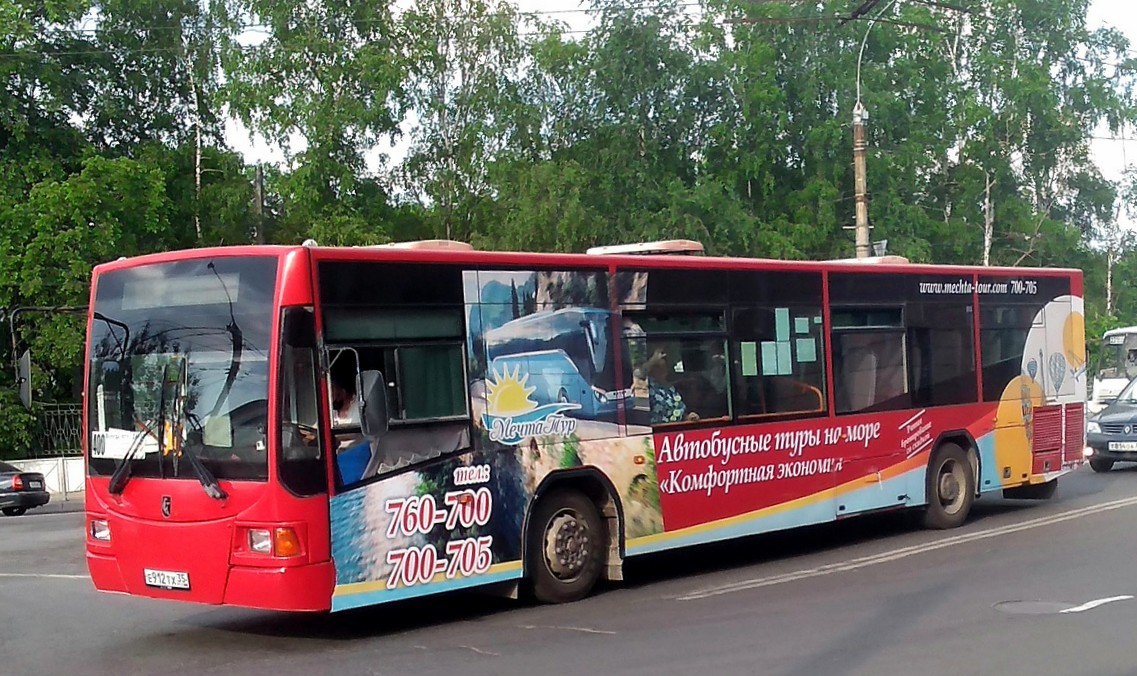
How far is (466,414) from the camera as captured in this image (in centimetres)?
1037

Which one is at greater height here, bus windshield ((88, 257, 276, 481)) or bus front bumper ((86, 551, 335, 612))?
bus windshield ((88, 257, 276, 481))

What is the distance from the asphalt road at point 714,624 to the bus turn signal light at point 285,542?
71 cm

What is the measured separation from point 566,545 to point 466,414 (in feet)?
5.04

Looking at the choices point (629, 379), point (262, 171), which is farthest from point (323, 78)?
point (629, 379)

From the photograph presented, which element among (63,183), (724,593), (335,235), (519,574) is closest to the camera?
(519,574)

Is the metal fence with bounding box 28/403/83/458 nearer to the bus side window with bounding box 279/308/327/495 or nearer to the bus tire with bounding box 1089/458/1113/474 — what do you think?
the bus tire with bounding box 1089/458/1113/474

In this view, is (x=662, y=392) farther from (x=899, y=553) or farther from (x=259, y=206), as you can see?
(x=259, y=206)

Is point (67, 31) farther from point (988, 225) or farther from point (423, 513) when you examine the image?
point (423, 513)

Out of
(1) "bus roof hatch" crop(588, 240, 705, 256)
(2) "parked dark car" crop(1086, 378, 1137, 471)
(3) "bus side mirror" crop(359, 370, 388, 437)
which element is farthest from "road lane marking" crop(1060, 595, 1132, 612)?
(2) "parked dark car" crop(1086, 378, 1137, 471)

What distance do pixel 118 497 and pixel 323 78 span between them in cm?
2880

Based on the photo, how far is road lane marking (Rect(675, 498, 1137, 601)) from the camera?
38.4 ft

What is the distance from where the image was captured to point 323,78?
37312mm

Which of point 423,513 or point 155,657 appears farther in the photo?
point 423,513

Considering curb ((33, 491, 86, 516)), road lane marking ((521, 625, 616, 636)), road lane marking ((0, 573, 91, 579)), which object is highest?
road lane marking ((521, 625, 616, 636))
